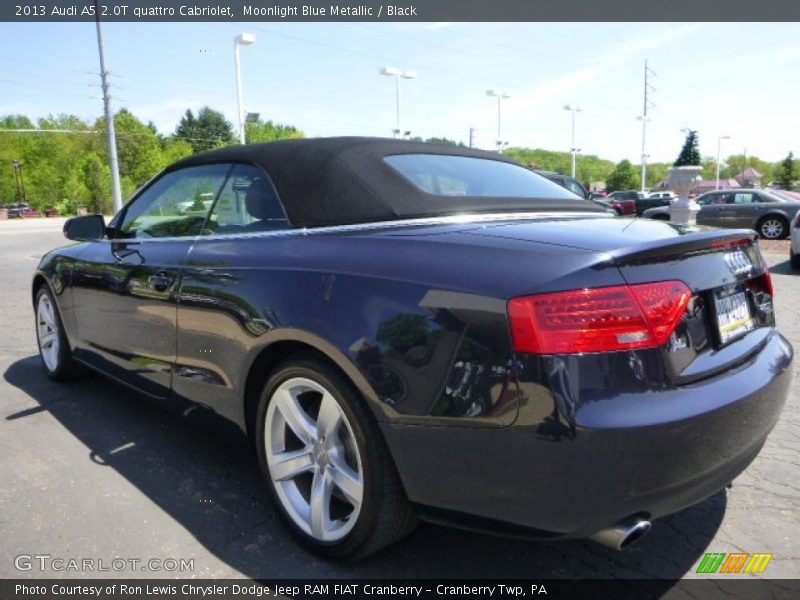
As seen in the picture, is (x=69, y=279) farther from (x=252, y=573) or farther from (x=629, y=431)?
(x=629, y=431)

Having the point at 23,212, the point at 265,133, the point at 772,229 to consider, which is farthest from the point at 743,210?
the point at 265,133

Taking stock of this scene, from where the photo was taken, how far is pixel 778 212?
17.0 metres

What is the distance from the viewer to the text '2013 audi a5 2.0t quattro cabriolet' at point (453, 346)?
1724 mm

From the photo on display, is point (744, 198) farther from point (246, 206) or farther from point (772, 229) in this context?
point (246, 206)

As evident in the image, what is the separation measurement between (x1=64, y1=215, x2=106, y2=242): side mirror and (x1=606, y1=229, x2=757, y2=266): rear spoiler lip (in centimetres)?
329

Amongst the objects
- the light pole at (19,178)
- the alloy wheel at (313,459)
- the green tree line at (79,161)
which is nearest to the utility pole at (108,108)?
the alloy wheel at (313,459)

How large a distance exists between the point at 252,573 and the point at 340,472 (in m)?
0.50

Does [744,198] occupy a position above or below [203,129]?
below

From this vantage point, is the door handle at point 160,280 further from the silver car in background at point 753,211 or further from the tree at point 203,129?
the tree at point 203,129

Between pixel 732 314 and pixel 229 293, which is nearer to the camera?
pixel 732 314

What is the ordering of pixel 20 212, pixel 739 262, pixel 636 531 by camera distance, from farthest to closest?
pixel 20 212
pixel 739 262
pixel 636 531

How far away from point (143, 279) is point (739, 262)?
269 centimetres

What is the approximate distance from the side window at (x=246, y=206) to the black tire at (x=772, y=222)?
17774mm

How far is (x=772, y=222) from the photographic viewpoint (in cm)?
1719
